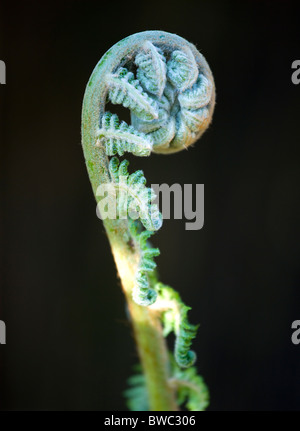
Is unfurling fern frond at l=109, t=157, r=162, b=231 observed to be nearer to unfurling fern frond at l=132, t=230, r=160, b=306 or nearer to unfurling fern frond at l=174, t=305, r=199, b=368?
unfurling fern frond at l=132, t=230, r=160, b=306

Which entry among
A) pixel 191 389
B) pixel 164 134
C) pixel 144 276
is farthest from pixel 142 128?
pixel 191 389

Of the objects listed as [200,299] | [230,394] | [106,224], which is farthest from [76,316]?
[106,224]

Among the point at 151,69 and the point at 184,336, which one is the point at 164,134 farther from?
the point at 184,336

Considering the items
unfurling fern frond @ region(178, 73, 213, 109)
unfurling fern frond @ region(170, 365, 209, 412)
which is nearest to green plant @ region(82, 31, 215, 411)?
unfurling fern frond @ region(178, 73, 213, 109)

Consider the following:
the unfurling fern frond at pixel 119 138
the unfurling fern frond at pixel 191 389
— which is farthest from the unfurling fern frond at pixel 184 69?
the unfurling fern frond at pixel 191 389

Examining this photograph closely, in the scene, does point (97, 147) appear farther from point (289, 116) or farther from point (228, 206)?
point (289, 116)

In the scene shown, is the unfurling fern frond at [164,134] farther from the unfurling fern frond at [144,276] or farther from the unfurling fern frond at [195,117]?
the unfurling fern frond at [144,276]
